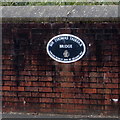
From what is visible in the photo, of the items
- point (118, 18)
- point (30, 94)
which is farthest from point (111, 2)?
point (30, 94)

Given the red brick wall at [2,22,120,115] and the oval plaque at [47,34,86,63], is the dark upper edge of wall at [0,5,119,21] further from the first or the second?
the oval plaque at [47,34,86,63]

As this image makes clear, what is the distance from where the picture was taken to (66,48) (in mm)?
4887

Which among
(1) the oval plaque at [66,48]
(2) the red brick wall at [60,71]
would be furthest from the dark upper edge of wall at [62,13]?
(1) the oval plaque at [66,48]

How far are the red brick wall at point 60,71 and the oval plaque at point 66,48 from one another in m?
0.07

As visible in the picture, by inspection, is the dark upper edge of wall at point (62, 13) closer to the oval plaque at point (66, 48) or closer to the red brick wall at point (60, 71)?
the red brick wall at point (60, 71)

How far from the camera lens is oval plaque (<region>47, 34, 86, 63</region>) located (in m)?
4.84

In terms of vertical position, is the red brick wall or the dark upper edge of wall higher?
the dark upper edge of wall

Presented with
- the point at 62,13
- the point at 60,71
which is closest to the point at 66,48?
the point at 60,71

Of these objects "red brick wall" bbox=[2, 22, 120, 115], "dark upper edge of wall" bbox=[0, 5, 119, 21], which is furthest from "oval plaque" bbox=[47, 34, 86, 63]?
"dark upper edge of wall" bbox=[0, 5, 119, 21]

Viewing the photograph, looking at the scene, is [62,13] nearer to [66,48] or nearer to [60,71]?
[66,48]

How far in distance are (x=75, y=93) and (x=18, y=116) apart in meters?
1.09

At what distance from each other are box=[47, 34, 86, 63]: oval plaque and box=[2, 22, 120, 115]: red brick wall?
7 centimetres

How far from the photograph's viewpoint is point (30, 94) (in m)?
5.10

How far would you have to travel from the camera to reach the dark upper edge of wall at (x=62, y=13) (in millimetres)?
4746
